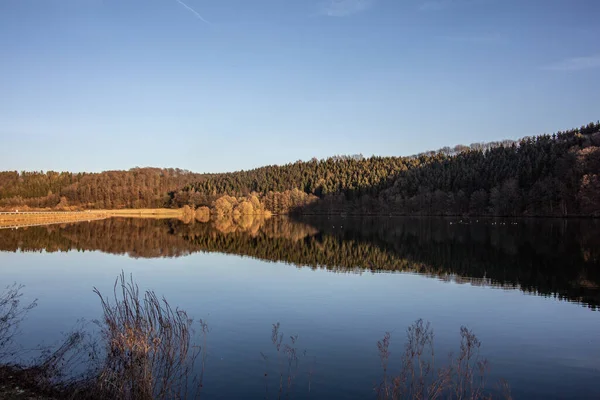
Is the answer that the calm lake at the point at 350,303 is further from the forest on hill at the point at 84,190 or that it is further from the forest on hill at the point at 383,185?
the forest on hill at the point at 84,190

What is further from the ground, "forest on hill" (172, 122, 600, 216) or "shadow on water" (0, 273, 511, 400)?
"forest on hill" (172, 122, 600, 216)

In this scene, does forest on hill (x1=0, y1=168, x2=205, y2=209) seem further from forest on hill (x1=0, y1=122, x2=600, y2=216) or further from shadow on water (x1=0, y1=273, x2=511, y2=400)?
shadow on water (x1=0, y1=273, x2=511, y2=400)

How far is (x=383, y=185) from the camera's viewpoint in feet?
472

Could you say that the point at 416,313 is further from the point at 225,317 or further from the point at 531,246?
the point at 531,246

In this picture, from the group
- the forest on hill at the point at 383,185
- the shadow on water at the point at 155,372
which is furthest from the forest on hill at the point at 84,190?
the shadow on water at the point at 155,372

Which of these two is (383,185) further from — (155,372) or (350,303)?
(155,372)

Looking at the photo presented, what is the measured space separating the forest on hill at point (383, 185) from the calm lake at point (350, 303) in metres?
64.2

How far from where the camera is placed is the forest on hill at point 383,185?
100625 millimetres

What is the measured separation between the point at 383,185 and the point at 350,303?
12715 cm

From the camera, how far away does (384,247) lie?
1679 inches

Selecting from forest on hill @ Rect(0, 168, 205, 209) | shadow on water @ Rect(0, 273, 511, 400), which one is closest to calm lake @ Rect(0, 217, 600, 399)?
shadow on water @ Rect(0, 273, 511, 400)

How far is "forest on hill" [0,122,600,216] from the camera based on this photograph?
101 m

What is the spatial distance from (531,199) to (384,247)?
75.3 meters

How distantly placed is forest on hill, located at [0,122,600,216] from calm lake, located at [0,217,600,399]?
64155 mm
